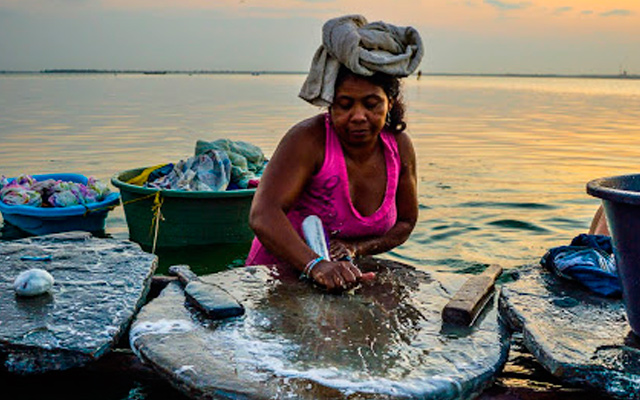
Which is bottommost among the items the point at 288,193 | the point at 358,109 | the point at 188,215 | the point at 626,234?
the point at 188,215

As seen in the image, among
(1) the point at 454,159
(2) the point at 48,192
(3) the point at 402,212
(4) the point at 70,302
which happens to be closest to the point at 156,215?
(2) the point at 48,192

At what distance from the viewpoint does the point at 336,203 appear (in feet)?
10.7

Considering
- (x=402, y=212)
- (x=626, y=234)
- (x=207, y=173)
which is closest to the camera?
(x=626, y=234)

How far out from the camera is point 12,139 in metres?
13.2

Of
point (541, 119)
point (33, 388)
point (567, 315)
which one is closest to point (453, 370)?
point (567, 315)

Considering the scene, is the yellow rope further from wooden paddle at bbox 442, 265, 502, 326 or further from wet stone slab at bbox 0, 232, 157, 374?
wooden paddle at bbox 442, 265, 502, 326

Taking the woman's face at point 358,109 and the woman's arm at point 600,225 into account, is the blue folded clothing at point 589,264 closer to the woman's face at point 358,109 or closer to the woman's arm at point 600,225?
the woman's arm at point 600,225

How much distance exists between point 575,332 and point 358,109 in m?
1.37

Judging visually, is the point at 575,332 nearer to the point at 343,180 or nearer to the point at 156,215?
the point at 343,180

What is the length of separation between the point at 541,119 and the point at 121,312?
67.9ft

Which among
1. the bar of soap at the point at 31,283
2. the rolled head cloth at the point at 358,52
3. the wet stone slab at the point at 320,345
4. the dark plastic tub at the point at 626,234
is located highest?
the rolled head cloth at the point at 358,52

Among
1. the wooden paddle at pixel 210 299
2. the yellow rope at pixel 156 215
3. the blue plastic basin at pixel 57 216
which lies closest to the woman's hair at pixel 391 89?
the wooden paddle at pixel 210 299

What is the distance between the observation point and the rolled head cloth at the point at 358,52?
298 centimetres

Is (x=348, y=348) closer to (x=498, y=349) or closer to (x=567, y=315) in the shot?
(x=498, y=349)
